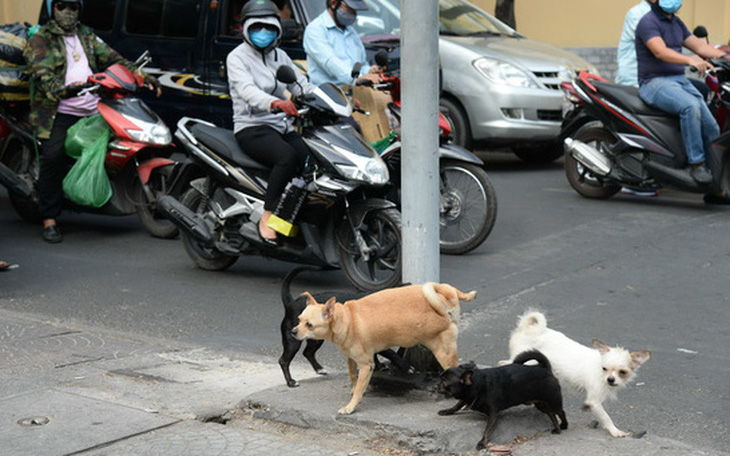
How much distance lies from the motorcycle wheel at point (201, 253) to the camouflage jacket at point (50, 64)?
1.70 meters

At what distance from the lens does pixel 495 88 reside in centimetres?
1188

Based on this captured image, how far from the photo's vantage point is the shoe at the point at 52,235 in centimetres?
946

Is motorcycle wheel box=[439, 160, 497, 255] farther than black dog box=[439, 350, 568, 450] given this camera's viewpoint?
Yes

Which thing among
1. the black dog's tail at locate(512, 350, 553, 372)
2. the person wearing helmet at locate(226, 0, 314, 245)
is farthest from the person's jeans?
the black dog's tail at locate(512, 350, 553, 372)

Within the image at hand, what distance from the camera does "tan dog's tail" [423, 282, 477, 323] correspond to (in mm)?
4910

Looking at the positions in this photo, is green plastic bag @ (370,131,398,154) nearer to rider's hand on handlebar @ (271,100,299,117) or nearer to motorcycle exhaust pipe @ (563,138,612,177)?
rider's hand on handlebar @ (271,100,299,117)

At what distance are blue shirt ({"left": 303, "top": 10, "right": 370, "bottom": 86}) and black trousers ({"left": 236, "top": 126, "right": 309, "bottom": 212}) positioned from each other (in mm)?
1624

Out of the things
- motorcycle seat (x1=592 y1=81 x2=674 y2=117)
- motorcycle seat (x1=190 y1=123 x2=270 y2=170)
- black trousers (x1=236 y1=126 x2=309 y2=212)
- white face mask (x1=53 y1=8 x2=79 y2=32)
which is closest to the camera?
black trousers (x1=236 y1=126 x2=309 y2=212)

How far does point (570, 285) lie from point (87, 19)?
23.1 feet

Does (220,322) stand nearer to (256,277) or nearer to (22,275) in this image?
(256,277)

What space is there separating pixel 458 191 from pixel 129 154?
2764 millimetres

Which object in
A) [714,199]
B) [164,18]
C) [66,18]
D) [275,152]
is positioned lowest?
[714,199]

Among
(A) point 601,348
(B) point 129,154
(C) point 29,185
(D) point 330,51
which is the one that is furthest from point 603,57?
(A) point 601,348

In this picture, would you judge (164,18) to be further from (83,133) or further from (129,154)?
(129,154)
